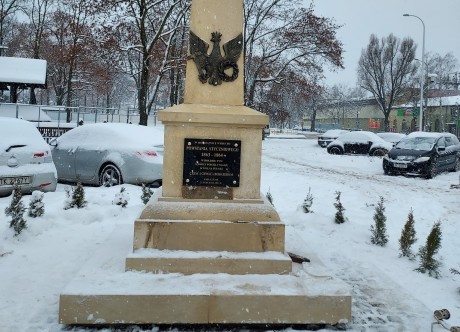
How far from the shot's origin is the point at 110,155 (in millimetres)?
9453

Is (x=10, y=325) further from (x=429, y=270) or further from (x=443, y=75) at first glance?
(x=443, y=75)

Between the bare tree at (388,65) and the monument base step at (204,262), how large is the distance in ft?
155

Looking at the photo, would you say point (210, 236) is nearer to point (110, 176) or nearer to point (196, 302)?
point (196, 302)

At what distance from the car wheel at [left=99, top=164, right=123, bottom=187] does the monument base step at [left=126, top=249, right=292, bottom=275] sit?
5.49 m

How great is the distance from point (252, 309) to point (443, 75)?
3077 inches

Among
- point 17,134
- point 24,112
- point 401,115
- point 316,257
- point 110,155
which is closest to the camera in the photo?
point 316,257

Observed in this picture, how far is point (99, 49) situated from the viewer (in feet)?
70.7

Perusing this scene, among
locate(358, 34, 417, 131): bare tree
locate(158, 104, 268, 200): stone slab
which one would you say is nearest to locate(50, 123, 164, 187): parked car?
locate(158, 104, 268, 200): stone slab

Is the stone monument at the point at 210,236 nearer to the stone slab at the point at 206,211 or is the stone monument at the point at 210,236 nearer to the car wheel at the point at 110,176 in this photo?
the stone slab at the point at 206,211

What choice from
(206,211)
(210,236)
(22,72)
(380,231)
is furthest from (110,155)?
(22,72)

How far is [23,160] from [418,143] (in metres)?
14.0

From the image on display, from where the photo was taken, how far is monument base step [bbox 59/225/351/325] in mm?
3594

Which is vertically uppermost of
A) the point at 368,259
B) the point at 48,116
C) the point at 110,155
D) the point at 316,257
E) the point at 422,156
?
the point at 48,116

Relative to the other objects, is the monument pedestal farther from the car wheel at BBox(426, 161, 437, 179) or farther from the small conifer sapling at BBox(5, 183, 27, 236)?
the car wheel at BBox(426, 161, 437, 179)
